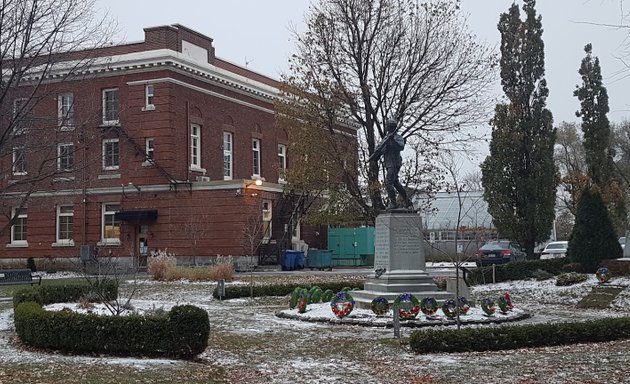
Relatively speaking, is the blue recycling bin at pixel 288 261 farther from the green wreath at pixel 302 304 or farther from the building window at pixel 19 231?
the green wreath at pixel 302 304

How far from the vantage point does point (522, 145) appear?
32812 millimetres

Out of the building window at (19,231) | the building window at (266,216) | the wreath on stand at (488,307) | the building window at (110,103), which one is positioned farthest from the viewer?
the building window at (19,231)

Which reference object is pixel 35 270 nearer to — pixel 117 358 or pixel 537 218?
pixel 537 218

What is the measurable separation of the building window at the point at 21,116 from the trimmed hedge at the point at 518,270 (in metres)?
17.7

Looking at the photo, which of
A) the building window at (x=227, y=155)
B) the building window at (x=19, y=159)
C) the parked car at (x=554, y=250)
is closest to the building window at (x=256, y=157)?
the building window at (x=227, y=155)

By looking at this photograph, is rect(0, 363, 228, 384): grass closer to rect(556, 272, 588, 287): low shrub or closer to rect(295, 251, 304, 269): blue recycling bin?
rect(556, 272, 588, 287): low shrub

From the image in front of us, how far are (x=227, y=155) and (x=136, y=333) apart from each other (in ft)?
114

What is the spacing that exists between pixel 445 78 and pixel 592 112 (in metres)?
12.2

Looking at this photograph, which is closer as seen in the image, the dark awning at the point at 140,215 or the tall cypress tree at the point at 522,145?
the tall cypress tree at the point at 522,145

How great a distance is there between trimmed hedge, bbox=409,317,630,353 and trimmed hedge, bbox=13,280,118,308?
816 cm

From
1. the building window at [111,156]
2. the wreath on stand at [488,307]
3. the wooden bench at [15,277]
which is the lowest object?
the wreath on stand at [488,307]

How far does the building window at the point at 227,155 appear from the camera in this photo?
4591 centimetres

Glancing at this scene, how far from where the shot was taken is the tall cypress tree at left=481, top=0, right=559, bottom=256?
32.3m

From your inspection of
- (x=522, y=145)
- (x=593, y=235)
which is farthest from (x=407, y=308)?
(x=522, y=145)
